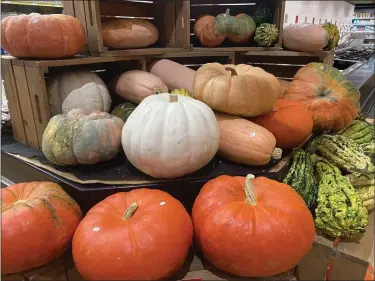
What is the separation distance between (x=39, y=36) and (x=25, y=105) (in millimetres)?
259

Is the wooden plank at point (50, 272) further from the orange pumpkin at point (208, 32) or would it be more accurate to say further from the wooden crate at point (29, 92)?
the orange pumpkin at point (208, 32)

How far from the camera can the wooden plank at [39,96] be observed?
37.8 inches

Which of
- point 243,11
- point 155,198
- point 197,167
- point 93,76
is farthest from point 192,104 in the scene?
point 243,11

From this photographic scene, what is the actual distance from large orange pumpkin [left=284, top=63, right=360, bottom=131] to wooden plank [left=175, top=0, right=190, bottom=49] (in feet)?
1.79

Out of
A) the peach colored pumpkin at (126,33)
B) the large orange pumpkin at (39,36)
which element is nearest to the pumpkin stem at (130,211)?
the large orange pumpkin at (39,36)

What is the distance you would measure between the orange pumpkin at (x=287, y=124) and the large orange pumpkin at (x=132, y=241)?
1.69 ft

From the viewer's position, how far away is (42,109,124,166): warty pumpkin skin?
0.85m

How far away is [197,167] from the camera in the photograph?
0.87 metres

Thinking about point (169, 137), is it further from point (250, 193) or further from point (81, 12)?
point (81, 12)

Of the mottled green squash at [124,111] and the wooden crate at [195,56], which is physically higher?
the wooden crate at [195,56]

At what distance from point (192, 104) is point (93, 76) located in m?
0.51

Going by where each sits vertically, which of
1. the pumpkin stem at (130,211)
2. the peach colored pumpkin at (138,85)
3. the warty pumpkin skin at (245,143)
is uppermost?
the peach colored pumpkin at (138,85)

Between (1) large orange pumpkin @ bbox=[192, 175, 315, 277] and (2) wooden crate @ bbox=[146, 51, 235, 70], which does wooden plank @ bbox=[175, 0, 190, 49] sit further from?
(1) large orange pumpkin @ bbox=[192, 175, 315, 277]

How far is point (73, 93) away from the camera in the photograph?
1.06 m
